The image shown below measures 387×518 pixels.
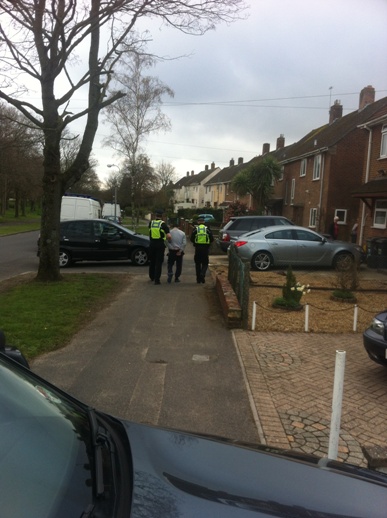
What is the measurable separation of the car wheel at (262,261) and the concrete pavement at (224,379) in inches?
264

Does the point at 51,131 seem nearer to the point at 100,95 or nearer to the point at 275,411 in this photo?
the point at 100,95

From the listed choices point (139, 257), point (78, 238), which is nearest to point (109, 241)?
point (78, 238)

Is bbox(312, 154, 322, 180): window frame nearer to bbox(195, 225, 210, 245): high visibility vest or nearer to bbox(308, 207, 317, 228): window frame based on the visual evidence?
bbox(308, 207, 317, 228): window frame

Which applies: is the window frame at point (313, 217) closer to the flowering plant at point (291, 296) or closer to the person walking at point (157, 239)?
the person walking at point (157, 239)

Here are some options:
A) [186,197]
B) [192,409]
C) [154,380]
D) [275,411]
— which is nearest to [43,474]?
[192,409]

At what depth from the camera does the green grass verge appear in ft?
20.3

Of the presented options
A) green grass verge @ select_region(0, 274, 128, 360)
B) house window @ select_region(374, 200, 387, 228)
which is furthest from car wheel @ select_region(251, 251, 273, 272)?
house window @ select_region(374, 200, 387, 228)

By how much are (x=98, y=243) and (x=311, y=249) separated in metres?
7.00

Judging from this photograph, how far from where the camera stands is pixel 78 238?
1480cm

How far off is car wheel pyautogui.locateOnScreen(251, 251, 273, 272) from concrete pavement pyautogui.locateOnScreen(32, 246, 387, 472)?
264 inches

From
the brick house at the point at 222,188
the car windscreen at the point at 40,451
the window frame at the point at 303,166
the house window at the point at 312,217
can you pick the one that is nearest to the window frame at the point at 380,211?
the house window at the point at 312,217

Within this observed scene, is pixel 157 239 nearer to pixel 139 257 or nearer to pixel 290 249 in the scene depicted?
pixel 139 257

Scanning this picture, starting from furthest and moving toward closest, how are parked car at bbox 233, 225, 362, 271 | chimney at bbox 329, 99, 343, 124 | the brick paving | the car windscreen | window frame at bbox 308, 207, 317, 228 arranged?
chimney at bbox 329, 99, 343, 124 < window frame at bbox 308, 207, 317, 228 < parked car at bbox 233, 225, 362, 271 < the brick paving < the car windscreen

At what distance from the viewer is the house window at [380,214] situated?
1709 centimetres
